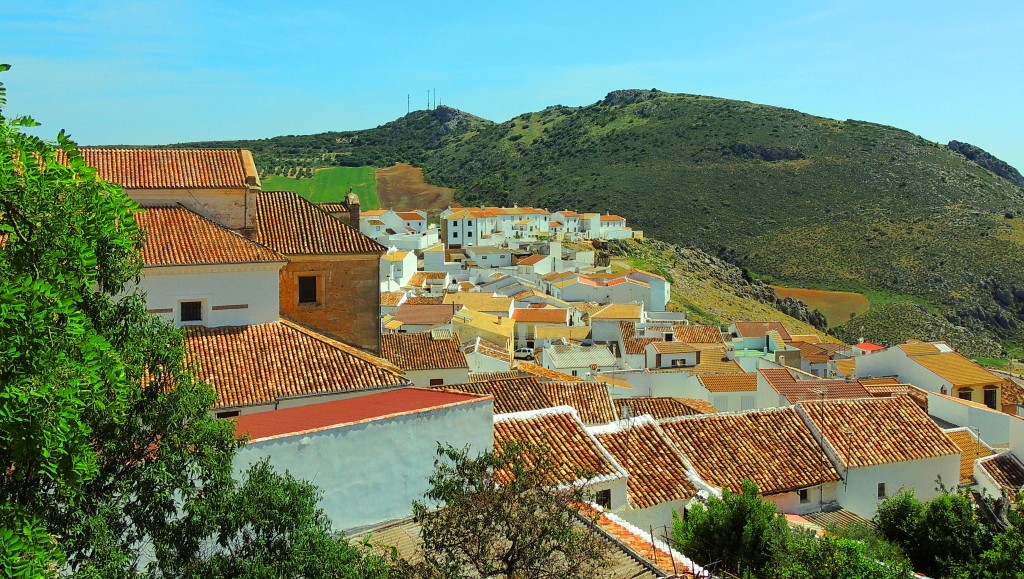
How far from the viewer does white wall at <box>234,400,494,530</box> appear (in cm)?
953

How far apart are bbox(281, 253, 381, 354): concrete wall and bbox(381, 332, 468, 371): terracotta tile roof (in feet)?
28.2

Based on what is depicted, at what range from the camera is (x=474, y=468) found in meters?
7.99

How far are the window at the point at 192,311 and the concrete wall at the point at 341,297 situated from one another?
8.90 ft

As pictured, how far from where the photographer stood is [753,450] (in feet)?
52.2

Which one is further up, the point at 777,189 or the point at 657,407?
the point at 777,189

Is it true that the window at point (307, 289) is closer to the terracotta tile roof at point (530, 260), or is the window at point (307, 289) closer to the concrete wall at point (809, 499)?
the concrete wall at point (809, 499)

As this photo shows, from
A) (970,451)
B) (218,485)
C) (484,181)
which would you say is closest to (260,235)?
(218,485)

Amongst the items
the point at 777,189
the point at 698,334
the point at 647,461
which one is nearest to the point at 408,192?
the point at 777,189

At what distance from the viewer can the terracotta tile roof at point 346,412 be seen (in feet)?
33.8

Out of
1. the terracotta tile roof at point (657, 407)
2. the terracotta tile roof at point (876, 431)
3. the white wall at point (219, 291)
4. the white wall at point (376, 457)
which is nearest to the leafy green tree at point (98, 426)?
the white wall at point (376, 457)

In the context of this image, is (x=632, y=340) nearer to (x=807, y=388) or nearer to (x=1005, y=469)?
(x=807, y=388)

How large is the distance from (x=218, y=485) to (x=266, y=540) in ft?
2.35

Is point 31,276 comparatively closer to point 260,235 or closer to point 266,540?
point 266,540

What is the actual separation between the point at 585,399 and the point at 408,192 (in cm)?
11731
